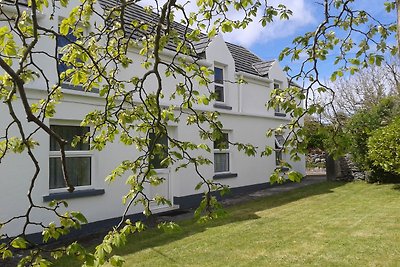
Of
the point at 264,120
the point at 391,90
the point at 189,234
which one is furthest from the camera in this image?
the point at 391,90

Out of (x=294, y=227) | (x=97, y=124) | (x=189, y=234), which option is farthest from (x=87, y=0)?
(x=294, y=227)

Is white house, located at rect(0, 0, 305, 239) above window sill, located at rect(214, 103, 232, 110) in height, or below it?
below

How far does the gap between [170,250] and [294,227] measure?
315 cm

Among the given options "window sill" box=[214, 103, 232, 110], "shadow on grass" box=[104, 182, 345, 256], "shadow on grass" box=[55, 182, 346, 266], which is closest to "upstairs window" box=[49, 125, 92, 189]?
"shadow on grass" box=[55, 182, 346, 266]

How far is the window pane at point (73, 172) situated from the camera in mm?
8578

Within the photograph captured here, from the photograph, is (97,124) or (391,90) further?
(391,90)

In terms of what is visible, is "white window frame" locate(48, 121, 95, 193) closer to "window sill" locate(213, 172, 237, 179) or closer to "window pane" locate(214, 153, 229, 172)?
"window sill" locate(213, 172, 237, 179)

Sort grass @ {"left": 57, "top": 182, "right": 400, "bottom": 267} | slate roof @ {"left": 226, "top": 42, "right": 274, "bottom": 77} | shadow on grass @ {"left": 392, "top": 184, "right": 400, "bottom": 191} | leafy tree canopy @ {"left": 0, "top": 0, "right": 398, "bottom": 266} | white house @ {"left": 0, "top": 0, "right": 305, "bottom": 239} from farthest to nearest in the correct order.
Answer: slate roof @ {"left": 226, "top": 42, "right": 274, "bottom": 77} → shadow on grass @ {"left": 392, "top": 184, "right": 400, "bottom": 191} → white house @ {"left": 0, "top": 0, "right": 305, "bottom": 239} → grass @ {"left": 57, "top": 182, "right": 400, "bottom": 267} → leafy tree canopy @ {"left": 0, "top": 0, "right": 398, "bottom": 266}

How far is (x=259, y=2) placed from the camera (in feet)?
12.0

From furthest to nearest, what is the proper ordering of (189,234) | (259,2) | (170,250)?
(189,234) → (170,250) → (259,2)

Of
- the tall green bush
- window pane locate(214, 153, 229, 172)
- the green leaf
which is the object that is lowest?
the green leaf

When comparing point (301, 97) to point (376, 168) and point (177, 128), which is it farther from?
point (376, 168)

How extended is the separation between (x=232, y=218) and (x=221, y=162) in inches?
191

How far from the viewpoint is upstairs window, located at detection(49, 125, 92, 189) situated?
8.59m
